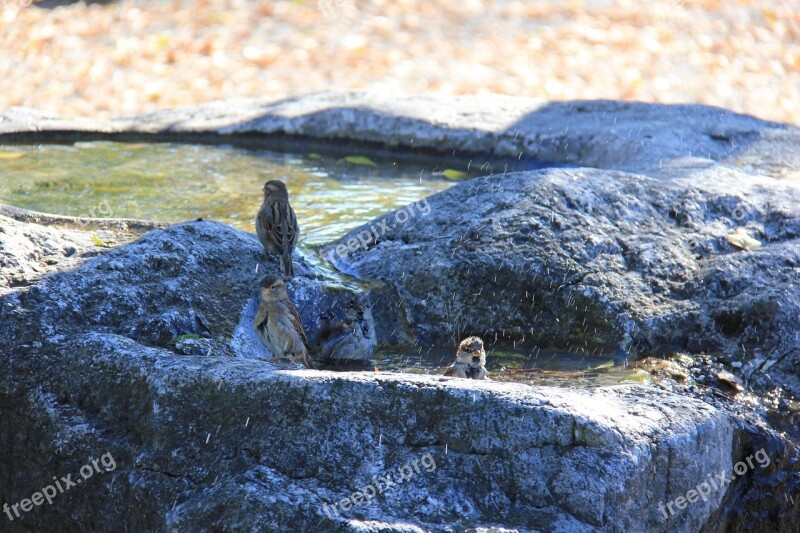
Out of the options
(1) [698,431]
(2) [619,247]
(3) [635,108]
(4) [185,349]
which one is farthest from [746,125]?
(4) [185,349]

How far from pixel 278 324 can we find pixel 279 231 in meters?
1.04

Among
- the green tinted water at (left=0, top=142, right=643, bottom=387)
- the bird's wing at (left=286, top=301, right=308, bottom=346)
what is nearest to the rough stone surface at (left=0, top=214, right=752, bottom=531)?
the bird's wing at (left=286, top=301, right=308, bottom=346)

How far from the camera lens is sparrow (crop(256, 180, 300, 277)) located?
645 cm

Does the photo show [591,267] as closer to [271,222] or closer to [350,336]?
[350,336]

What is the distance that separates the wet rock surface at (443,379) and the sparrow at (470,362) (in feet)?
2.79

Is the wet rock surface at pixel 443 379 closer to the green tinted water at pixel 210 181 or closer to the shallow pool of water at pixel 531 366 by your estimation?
the shallow pool of water at pixel 531 366

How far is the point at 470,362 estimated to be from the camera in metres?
5.48

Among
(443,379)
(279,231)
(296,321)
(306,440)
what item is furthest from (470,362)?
(279,231)

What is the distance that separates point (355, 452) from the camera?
159 inches

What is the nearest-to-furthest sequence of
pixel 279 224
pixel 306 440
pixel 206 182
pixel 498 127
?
pixel 306 440, pixel 279 224, pixel 206 182, pixel 498 127

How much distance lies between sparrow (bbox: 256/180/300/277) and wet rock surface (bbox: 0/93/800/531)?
165mm

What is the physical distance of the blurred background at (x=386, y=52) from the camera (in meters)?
15.4

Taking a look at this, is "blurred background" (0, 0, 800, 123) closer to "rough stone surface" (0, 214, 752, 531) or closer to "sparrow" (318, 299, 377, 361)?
"sparrow" (318, 299, 377, 361)

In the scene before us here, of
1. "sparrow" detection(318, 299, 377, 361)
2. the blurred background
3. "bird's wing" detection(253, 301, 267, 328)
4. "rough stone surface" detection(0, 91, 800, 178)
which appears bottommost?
"sparrow" detection(318, 299, 377, 361)
